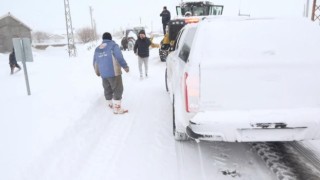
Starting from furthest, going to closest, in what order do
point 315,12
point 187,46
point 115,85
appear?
point 315,12 < point 115,85 < point 187,46

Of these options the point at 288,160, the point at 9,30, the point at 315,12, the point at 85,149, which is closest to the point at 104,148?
the point at 85,149

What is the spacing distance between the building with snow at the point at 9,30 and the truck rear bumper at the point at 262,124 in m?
43.8

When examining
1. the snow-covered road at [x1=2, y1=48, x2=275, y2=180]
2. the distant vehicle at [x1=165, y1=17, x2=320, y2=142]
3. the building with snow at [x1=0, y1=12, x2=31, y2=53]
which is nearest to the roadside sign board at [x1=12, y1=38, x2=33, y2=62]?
Result: the snow-covered road at [x1=2, y1=48, x2=275, y2=180]

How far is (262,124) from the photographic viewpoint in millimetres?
3361

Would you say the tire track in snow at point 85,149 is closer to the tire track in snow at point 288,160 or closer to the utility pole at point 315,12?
the tire track in snow at point 288,160

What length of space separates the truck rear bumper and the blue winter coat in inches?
127

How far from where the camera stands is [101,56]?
6266 mm

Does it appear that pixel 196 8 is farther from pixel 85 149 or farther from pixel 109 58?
pixel 85 149

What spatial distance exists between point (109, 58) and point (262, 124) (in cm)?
376

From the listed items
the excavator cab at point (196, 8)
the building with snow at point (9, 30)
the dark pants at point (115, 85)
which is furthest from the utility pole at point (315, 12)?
the building with snow at point (9, 30)

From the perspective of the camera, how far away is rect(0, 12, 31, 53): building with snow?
138 feet

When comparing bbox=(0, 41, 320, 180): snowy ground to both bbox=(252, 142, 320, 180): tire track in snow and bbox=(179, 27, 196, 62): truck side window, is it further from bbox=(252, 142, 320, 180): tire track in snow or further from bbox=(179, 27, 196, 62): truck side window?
bbox=(179, 27, 196, 62): truck side window

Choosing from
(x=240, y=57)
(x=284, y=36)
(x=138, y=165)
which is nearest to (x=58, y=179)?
(x=138, y=165)

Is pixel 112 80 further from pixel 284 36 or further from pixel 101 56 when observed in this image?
pixel 284 36
